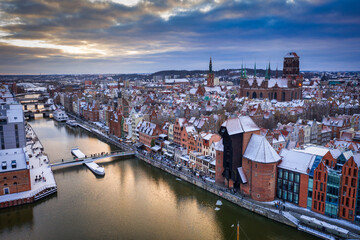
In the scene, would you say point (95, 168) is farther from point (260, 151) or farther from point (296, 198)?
point (296, 198)

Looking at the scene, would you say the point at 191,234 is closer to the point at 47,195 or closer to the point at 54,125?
the point at 47,195

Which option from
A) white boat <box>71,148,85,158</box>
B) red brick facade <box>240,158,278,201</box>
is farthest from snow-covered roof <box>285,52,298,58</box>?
red brick facade <box>240,158,278,201</box>

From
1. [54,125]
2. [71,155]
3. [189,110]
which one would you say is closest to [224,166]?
[71,155]

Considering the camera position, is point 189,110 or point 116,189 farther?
point 189,110

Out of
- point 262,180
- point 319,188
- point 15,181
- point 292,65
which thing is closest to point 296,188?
point 319,188

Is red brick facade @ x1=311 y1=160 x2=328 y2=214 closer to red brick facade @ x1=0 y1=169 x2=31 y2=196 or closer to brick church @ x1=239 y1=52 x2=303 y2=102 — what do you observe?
red brick facade @ x1=0 y1=169 x2=31 y2=196

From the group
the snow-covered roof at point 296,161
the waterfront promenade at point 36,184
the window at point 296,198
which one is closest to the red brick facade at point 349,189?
the snow-covered roof at point 296,161
